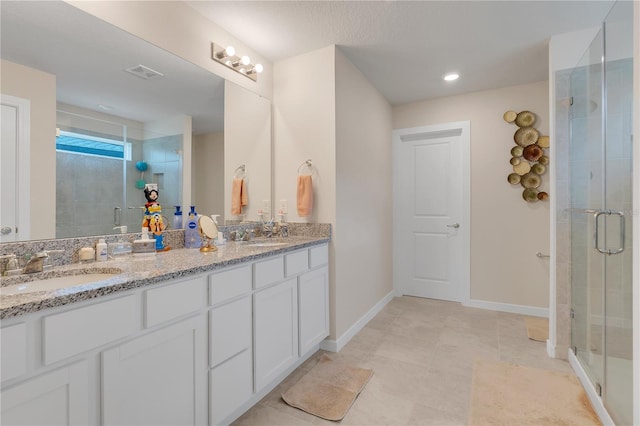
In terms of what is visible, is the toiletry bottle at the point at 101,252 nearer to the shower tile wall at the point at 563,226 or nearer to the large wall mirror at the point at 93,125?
the large wall mirror at the point at 93,125

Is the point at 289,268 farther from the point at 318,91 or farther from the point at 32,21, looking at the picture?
the point at 32,21

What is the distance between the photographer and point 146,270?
4.15ft

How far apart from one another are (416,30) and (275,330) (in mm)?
2353

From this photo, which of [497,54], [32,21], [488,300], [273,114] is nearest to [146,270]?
[32,21]

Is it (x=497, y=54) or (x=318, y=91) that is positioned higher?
(x=497, y=54)

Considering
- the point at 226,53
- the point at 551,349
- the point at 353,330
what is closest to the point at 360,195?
the point at 353,330

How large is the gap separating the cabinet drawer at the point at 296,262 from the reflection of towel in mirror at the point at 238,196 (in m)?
0.74

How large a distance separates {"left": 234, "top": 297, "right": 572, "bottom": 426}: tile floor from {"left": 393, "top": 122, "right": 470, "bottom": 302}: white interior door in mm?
393

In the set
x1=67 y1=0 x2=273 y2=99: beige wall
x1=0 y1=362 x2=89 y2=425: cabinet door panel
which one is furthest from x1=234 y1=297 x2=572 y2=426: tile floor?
x1=67 y1=0 x2=273 y2=99: beige wall

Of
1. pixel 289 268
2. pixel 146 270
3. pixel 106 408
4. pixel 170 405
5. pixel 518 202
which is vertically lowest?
pixel 170 405

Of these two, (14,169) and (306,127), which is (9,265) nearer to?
(14,169)

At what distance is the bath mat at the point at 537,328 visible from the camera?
2674mm

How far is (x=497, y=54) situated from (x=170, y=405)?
3.36 meters

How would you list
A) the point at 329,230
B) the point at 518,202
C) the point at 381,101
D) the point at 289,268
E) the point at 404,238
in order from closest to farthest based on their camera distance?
the point at 289,268
the point at 329,230
the point at 518,202
the point at 381,101
the point at 404,238
